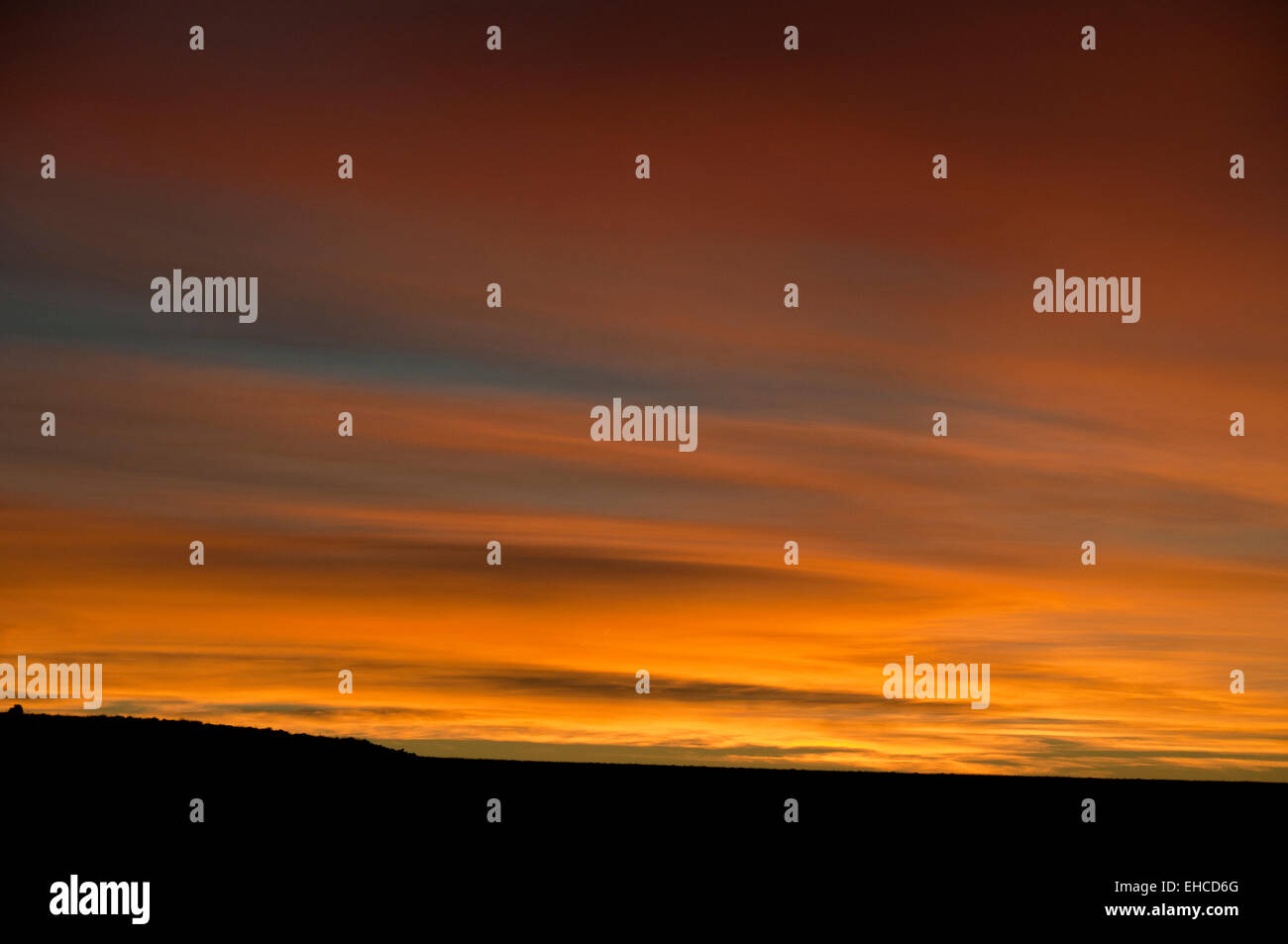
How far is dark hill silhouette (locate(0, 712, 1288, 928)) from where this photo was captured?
42.1 metres

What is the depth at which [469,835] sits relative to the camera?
51.5 metres

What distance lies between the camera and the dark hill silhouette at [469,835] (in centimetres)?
4209
